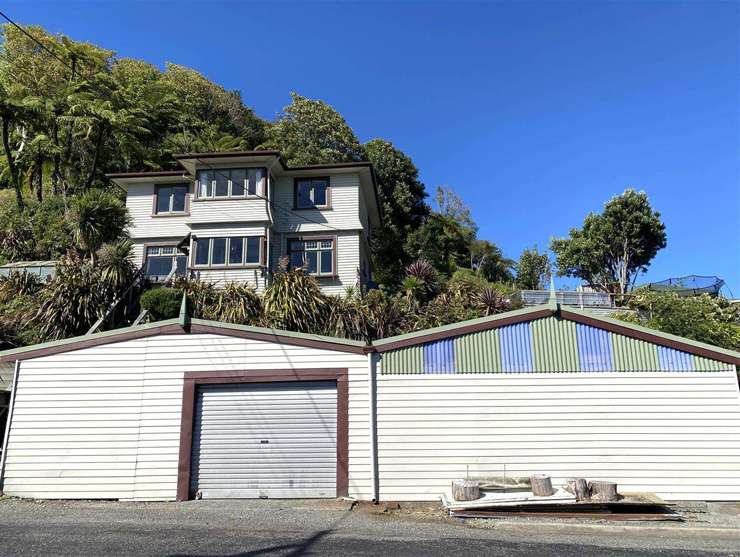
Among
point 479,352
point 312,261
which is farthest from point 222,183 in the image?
point 479,352

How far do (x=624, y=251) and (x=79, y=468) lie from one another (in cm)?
3355

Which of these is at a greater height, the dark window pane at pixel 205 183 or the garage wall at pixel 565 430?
the dark window pane at pixel 205 183

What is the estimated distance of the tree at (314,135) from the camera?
37.2m

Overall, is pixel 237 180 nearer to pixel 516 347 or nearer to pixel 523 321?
pixel 523 321

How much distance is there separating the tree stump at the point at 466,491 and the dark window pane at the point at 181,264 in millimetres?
16899

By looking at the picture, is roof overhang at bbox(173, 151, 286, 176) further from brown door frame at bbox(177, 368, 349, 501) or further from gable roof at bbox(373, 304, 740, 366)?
gable roof at bbox(373, 304, 740, 366)

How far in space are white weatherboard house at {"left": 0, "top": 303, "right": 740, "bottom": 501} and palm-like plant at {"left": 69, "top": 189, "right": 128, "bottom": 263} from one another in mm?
8374

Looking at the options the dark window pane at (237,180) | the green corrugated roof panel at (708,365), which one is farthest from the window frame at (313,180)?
the green corrugated roof panel at (708,365)

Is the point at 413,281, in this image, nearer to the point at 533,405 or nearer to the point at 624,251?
the point at 533,405

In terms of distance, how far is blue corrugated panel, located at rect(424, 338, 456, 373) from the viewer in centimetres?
1073

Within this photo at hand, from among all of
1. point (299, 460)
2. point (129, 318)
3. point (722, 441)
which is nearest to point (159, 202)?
point (129, 318)

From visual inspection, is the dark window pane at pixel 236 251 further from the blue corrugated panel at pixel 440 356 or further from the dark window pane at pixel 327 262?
the blue corrugated panel at pixel 440 356

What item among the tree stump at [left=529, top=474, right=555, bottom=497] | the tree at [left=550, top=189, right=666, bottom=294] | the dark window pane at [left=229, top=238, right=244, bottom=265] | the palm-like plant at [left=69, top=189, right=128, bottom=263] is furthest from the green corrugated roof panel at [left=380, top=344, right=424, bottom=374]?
the tree at [left=550, top=189, right=666, bottom=294]

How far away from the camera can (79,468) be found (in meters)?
10.5
